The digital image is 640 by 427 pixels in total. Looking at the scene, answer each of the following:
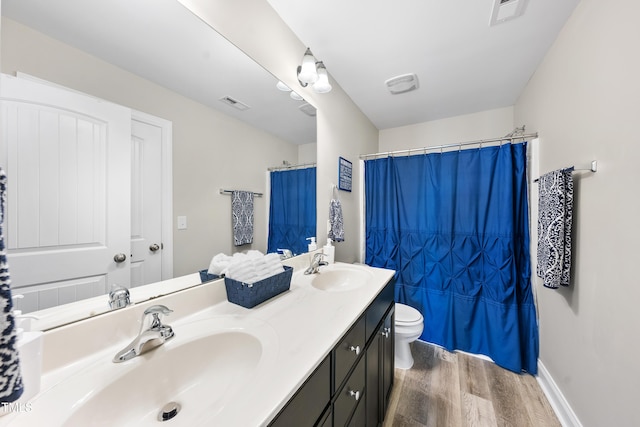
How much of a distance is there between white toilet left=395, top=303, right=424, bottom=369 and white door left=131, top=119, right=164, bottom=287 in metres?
1.60

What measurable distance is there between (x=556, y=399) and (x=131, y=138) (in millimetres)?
2580

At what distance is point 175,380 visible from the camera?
0.66m

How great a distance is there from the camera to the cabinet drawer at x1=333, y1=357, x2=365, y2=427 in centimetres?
76

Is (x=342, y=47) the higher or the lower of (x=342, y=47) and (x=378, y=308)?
the higher

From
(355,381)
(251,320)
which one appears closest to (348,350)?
(355,381)

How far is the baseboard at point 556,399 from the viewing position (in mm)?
1282

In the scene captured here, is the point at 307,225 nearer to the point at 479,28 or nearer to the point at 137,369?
the point at 137,369

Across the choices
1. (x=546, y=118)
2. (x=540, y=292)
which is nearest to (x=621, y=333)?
(x=540, y=292)

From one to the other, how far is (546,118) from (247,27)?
2001 millimetres

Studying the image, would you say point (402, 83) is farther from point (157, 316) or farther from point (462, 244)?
point (157, 316)

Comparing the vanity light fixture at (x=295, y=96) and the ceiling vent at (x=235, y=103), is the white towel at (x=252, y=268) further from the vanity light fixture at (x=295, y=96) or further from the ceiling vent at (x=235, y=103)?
the vanity light fixture at (x=295, y=96)

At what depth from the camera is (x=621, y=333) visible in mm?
954

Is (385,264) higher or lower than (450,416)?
higher

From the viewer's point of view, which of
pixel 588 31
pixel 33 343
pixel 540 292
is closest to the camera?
pixel 33 343
